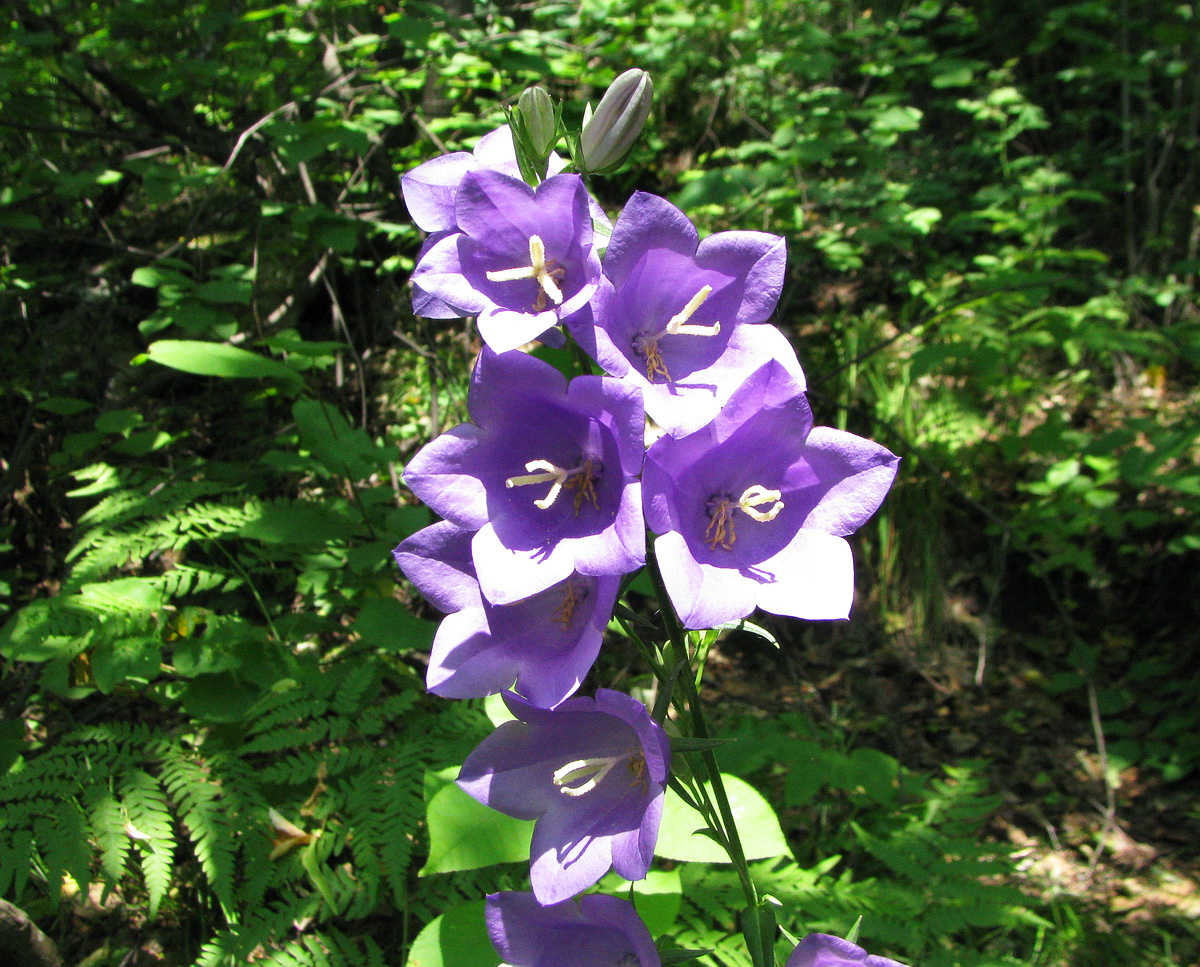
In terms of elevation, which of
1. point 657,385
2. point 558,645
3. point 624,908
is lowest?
point 624,908

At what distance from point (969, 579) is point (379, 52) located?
4.76 meters

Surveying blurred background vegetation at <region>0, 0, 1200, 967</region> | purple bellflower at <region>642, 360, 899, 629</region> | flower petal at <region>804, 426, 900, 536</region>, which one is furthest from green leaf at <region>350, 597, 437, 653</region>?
flower petal at <region>804, 426, 900, 536</region>

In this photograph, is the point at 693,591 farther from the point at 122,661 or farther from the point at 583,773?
the point at 122,661

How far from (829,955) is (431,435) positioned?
287 cm

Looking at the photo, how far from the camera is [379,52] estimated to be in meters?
4.83

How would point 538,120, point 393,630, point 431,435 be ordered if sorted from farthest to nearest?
point 431,435 < point 393,630 < point 538,120

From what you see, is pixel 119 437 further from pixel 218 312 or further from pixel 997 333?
pixel 997 333

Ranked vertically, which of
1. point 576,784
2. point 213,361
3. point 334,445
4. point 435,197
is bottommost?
point 334,445

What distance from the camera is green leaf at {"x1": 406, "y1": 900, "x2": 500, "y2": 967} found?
1248 mm

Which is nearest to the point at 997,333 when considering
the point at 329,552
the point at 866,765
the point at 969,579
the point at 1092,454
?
the point at 1092,454

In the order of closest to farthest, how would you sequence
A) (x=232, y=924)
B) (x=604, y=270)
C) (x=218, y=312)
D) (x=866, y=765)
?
1. (x=604, y=270)
2. (x=232, y=924)
3. (x=866, y=765)
4. (x=218, y=312)

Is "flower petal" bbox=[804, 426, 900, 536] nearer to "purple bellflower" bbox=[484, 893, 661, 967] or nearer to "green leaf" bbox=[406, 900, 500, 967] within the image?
"purple bellflower" bbox=[484, 893, 661, 967]

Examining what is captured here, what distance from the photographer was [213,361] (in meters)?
2.31

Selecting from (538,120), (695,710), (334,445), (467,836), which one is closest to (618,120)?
(538,120)
